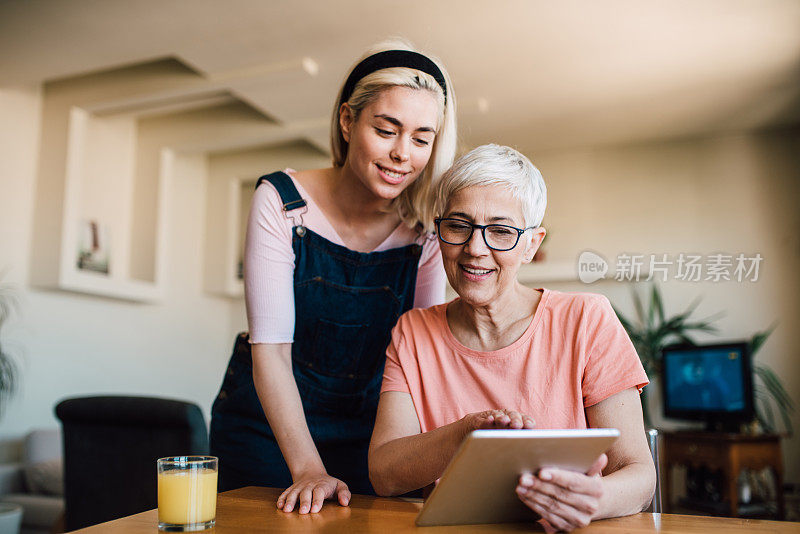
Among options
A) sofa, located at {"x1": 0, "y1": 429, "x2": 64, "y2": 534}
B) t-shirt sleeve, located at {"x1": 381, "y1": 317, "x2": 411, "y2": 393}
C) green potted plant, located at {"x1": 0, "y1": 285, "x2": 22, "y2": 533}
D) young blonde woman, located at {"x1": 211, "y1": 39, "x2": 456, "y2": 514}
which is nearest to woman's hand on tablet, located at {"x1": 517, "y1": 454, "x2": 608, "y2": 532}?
t-shirt sleeve, located at {"x1": 381, "y1": 317, "x2": 411, "y2": 393}

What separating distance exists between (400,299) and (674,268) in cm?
493

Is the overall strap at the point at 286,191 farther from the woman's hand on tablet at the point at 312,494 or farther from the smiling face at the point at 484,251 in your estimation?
the woman's hand on tablet at the point at 312,494

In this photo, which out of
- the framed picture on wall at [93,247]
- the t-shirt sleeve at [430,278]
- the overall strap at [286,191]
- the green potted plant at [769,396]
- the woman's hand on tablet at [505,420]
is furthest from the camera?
the green potted plant at [769,396]

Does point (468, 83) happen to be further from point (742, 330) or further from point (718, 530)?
point (718, 530)

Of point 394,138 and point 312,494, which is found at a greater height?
point 394,138

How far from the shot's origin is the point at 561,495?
0.90m

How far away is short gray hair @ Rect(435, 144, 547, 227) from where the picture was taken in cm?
131

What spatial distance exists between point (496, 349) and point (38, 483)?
3.41 metres

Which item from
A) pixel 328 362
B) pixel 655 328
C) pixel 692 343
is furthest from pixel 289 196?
pixel 655 328

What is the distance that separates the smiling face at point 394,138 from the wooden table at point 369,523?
690 mm

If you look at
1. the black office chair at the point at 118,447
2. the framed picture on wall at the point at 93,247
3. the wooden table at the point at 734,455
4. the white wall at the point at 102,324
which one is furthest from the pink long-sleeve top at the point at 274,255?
the framed picture on wall at the point at 93,247

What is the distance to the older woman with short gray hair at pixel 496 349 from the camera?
1204 millimetres

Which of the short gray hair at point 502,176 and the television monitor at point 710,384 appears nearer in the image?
the short gray hair at point 502,176

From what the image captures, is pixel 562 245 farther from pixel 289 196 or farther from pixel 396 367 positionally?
pixel 396 367
